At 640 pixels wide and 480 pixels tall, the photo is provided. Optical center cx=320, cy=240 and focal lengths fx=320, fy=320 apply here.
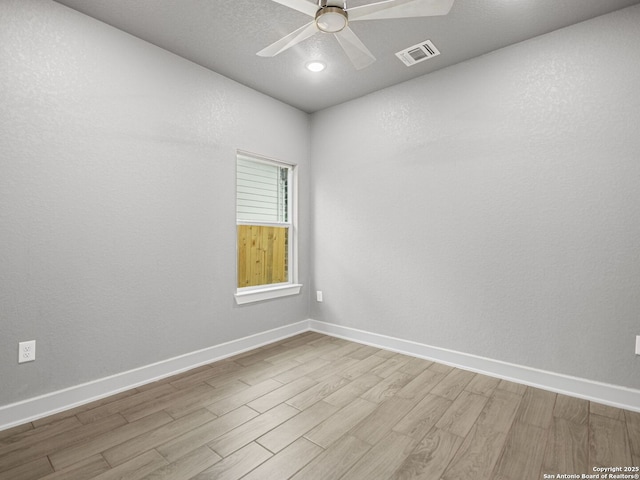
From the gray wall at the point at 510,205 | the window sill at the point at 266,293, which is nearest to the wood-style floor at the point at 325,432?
the gray wall at the point at 510,205

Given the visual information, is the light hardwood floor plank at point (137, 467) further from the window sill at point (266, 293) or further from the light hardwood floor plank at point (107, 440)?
the window sill at point (266, 293)

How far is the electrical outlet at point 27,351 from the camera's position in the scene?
1958mm

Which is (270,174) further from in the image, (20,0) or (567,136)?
(567,136)

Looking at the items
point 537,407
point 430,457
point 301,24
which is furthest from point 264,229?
point 537,407

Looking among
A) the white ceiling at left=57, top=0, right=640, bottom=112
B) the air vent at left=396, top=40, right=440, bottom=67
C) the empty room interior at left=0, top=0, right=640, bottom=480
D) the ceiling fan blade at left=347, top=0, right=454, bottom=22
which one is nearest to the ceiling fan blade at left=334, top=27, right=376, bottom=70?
the empty room interior at left=0, top=0, right=640, bottom=480

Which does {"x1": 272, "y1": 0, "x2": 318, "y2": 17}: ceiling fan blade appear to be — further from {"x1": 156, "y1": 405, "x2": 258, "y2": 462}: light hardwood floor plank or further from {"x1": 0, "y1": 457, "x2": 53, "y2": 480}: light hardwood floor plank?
{"x1": 0, "y1": 457, "x2": 53, "y2": 480}: light hardwood floor plank

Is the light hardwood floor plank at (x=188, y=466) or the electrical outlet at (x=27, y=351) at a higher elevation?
the electrical outlet at (x=27, y=351)

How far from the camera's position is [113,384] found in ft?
7.59

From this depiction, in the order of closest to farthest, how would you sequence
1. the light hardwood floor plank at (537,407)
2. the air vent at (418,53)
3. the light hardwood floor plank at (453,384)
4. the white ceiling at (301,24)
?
the light hardwood floor plank at (537,407) → the white ceiling at (301,24) → the light hardwood floor plank at (453,384) → the air vent at (418,53)

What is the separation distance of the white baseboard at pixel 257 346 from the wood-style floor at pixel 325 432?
7 cm

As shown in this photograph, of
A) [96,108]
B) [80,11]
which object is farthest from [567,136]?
[80,11]

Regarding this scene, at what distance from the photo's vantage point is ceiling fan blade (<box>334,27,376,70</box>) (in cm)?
187

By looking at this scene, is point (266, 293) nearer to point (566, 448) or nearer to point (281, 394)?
point (281, 394)

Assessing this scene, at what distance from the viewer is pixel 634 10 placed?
2107mm
